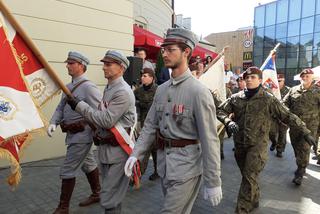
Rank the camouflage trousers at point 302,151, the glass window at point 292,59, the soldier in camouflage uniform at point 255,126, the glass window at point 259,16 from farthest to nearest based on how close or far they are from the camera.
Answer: the glass window at point 259,16, the glass window at point 292,59, the camouflage trousers at point 302,151, the soldier in camouflage uniform at point 255,126

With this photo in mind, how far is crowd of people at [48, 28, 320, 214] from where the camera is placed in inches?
106

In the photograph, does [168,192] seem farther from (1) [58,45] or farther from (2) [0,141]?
(1) [58,45]

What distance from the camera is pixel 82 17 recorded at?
7.69 metres

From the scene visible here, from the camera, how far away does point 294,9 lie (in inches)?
1238

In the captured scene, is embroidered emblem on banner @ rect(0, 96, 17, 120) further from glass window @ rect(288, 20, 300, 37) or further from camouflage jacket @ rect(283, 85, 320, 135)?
glass window @ rect(288, 20, 300, 37)

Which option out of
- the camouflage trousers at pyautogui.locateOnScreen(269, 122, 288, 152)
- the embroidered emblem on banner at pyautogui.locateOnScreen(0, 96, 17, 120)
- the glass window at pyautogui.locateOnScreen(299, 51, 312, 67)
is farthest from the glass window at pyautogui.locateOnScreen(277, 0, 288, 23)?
the embroidered emblem on banner at pyautogui.locateOnScreen(0, 96, 17, 120)

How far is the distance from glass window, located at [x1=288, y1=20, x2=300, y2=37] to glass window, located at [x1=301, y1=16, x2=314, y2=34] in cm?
53

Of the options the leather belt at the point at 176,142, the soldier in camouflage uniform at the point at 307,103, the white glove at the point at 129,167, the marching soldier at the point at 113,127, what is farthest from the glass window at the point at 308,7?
the white glove at the point at 129,167

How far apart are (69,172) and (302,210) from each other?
3267 mm

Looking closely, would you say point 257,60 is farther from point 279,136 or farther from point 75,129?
point 75,129

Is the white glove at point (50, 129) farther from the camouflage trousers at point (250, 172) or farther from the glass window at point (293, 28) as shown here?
the glass window at point (293, 28)

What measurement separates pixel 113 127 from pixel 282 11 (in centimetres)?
3318

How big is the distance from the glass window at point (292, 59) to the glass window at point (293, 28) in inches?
73.4

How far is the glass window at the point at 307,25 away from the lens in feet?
98.3
